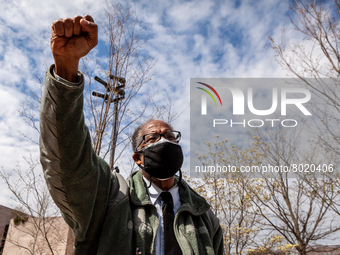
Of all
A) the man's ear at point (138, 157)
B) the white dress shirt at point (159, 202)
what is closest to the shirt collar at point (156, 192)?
the white dress shirt at point (159, 202)

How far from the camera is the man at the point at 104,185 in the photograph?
116 cm

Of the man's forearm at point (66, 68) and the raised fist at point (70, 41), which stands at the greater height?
the raised fist at point (70, 41)

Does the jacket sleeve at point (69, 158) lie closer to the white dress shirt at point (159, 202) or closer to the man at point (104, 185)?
the man at point (104, 185)

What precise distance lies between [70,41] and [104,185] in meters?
0.84

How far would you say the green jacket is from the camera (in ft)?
3.88

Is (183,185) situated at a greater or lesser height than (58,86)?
lesser

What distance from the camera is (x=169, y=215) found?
1.78 m

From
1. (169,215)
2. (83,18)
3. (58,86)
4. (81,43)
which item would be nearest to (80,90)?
(58,86)

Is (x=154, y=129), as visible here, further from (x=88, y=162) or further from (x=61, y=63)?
(x=61, y=63)

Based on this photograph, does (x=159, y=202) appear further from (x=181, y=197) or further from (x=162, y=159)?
(x=162, y=159)

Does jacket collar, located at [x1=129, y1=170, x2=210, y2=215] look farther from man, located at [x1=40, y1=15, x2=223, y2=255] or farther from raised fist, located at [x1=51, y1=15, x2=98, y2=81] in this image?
raised fist, located at [x1=51, y1=15, x2=98, y2=81]

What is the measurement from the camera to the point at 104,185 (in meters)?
1.54

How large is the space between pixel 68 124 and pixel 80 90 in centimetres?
17

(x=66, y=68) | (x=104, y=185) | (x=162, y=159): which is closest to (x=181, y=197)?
(x=162, y=159)
